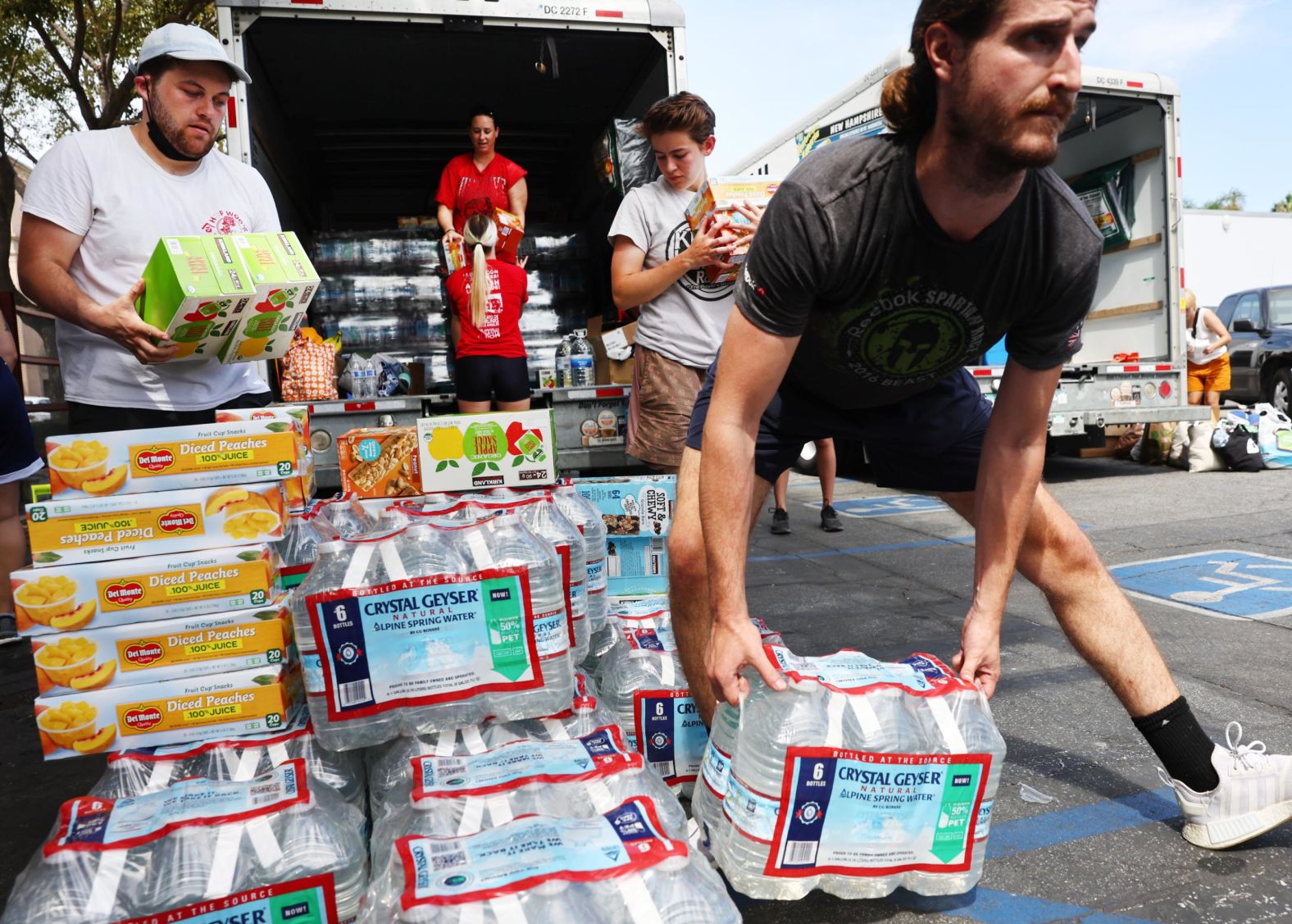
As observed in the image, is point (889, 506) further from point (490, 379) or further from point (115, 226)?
point (115, 226)

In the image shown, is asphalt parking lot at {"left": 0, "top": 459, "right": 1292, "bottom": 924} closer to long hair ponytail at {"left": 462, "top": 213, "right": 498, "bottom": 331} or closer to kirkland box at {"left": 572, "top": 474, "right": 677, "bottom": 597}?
kirkland box at {"left": 572, "top": 474, "right": 677, "bottom": 597}

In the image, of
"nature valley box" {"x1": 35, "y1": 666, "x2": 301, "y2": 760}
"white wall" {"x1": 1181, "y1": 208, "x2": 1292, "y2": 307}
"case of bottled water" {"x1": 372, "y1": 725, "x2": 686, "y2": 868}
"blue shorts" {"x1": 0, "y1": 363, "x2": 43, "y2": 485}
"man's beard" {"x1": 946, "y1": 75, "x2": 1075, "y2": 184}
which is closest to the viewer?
"man's beard" {"x1": 946, "y1": 75, "x2": 1075, "y2": 184}

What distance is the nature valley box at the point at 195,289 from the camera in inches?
101

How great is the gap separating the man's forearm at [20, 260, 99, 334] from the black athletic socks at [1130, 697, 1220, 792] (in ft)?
10.5

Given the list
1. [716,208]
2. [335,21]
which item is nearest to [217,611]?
[716,208]

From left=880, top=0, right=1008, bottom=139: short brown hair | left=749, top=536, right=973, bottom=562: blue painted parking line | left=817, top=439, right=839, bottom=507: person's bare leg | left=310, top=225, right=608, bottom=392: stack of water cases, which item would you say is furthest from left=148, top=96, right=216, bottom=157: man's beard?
left=310, top=225, right=608, bottom=392: stack of water cases

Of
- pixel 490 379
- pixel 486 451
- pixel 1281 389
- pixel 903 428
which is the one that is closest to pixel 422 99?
pixel 490 379

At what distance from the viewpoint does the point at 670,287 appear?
166 inches

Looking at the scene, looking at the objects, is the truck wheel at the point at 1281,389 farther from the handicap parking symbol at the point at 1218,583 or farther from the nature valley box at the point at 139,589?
the nature valley box at the point at 139,589

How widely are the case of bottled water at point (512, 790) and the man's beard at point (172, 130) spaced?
6.96 feet

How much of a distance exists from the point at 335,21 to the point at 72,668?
4.24 meters

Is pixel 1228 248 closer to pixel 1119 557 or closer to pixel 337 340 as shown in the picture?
pixel 1119 557

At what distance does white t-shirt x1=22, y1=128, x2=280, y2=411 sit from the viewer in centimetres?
288

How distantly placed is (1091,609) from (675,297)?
2.33 meters
